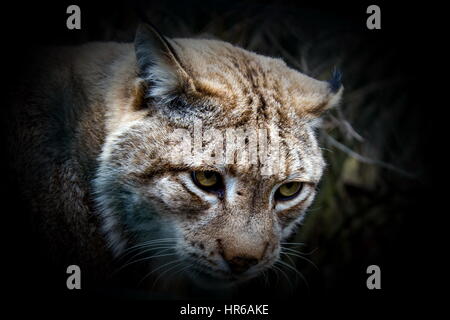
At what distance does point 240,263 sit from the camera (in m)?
1.78

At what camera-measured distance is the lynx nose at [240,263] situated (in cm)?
176

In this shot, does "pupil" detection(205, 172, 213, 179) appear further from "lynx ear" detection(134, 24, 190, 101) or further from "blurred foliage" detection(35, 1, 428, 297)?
"blurred foliage" detection(35, 1, 428, 297)

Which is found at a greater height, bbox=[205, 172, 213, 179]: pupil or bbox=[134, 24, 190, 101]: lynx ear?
bbox=[134, 24, 190, 101]: lynx ear

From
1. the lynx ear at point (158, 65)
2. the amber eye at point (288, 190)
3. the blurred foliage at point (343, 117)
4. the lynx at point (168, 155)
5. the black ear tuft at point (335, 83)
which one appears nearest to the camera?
the lynx ear at point (158, 65)

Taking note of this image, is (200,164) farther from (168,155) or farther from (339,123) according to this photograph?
(339,123)

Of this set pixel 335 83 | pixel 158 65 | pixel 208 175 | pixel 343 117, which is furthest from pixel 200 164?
pixel 343 117

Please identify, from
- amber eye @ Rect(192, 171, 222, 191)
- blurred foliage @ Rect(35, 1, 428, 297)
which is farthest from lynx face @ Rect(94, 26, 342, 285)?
blurred foliage @ Rect(35, 1, 428, 297)

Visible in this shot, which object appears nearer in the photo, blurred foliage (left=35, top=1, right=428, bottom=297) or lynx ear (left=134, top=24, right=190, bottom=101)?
lynx ear (left=134, top=24, right=190, bottom=101)

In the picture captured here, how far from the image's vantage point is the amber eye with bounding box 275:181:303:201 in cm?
199

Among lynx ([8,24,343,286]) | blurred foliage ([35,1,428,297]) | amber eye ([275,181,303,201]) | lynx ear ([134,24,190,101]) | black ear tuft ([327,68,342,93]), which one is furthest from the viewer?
blurred foliage ([35,1,428,297])

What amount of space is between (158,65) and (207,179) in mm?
492

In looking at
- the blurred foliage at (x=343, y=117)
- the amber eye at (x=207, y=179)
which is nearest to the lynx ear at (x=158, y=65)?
the amber eye at (x=207, y=179)

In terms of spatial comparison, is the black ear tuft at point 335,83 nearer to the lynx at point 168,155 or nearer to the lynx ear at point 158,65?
the lynx at point 168,155

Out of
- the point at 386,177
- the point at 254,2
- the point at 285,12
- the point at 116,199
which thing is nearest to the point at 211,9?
the point at 254,2
